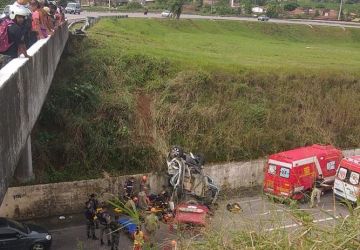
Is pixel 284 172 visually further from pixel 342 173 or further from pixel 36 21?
pixel 36 21

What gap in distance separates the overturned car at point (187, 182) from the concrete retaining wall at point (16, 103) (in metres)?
7.20

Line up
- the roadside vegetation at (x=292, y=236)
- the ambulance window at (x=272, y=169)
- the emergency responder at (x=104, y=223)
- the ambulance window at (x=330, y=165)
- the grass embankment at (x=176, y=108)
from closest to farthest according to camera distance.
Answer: the roadside vegetation at (x=292, y=236) → the emergency responder at (x=104, y=223) → the grass embankment at (x=176, y=108) → the ambulance window at (x=272, y=169) → the ambulance window at (x=330, y=165)

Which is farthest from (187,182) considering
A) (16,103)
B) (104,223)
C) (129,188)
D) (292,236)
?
(292,236)

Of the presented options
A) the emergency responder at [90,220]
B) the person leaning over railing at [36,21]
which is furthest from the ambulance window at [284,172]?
the person leaning over railing at [36,21]

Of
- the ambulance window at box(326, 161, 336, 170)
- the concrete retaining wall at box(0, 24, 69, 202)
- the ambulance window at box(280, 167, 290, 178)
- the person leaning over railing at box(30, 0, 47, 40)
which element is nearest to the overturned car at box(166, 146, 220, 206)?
the ambulance window at box(280, 167, 290, 178)

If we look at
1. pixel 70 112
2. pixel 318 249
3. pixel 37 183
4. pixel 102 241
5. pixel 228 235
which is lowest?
pixel 102 241

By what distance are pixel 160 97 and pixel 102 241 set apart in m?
8.79

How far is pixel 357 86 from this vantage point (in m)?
27.9

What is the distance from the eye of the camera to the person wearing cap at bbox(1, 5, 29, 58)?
843 cm

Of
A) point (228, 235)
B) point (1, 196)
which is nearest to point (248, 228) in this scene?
point (228, 235)

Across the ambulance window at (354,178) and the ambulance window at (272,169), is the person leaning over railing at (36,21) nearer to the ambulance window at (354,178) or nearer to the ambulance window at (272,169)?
the ambulance window at (272,169)

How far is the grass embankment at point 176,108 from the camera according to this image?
60.8 feet

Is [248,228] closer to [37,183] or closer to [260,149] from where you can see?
[37,183]

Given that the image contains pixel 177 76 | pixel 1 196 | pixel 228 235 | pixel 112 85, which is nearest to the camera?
pixel 228 235
